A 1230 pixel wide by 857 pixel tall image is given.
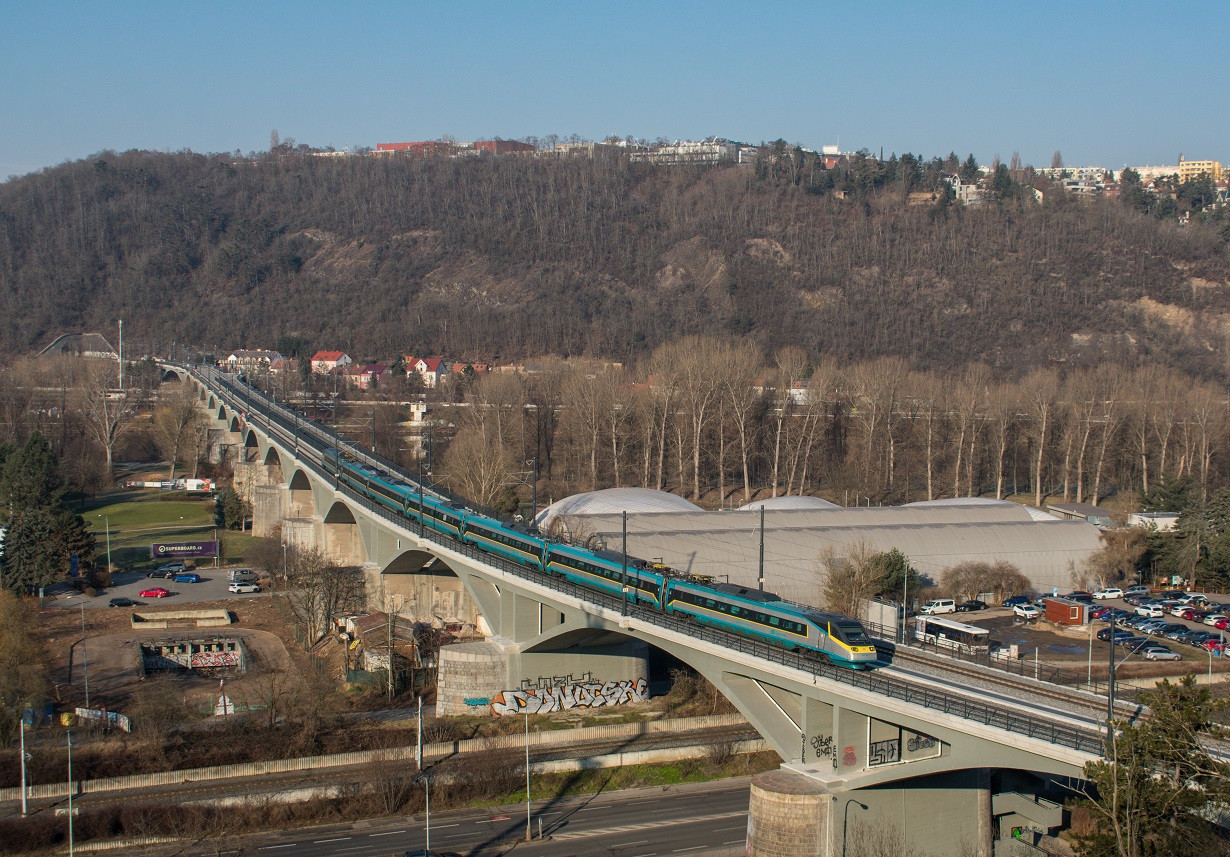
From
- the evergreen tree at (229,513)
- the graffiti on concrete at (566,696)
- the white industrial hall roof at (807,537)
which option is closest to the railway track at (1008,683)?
the graffiti on concrete at (566,696)

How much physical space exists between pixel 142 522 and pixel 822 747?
65.3m

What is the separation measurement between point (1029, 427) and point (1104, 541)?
36407 mm

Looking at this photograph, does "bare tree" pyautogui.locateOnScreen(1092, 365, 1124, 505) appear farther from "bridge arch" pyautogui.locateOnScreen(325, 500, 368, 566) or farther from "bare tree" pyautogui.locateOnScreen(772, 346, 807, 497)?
"bridge arch" pyautogui.locateOnScreen(325, 500, 368, 566)

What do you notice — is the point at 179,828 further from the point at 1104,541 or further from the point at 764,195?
the point at 764,195

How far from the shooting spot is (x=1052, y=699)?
25828 mm

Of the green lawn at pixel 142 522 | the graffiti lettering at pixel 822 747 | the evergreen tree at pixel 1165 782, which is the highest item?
the evergreen tree at pixel 1165 782

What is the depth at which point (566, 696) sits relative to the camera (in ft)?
Result: 131

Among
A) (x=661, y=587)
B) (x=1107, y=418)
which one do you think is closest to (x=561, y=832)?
(x=661, y=587)

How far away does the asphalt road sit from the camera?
1160 inches

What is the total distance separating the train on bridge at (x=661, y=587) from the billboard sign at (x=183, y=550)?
71.4 ft

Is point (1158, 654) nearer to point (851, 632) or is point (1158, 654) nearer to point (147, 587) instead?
point (851, 632)

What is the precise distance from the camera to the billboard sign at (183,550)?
68.4 m

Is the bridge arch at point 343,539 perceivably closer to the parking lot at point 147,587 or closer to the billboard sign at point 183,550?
the parking lot at point 147,587

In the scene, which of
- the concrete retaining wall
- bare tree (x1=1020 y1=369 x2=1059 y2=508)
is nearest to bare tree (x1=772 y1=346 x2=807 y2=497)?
bare tree (x1=1020 y1=369 x2=1059 y2=508)
